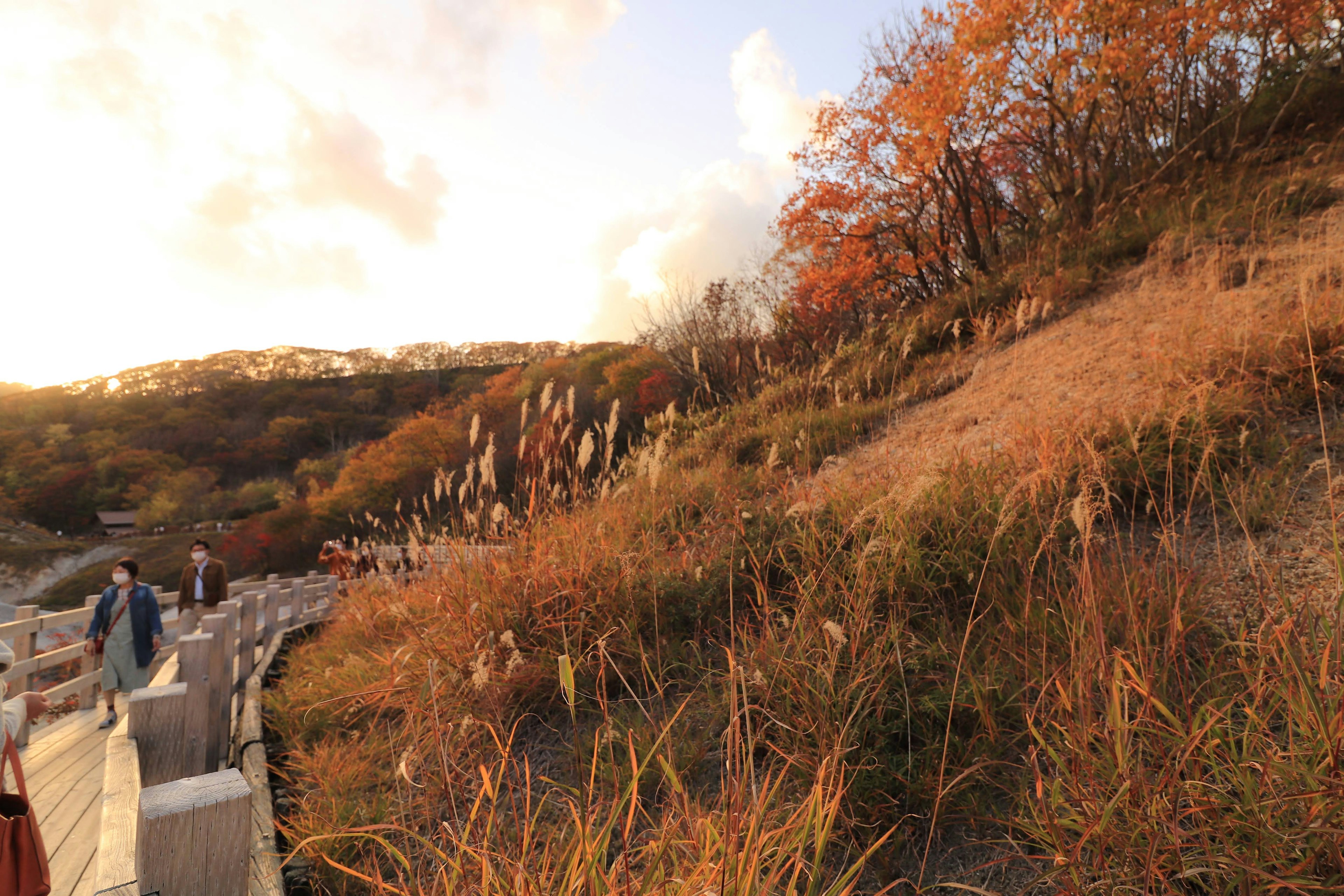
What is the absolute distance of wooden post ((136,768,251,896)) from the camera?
128cm

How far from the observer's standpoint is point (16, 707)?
1.92 meters

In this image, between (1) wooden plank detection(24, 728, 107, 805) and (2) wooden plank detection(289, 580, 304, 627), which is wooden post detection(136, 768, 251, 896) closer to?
(1) wooden plank detection(24, 728, 107, 805)

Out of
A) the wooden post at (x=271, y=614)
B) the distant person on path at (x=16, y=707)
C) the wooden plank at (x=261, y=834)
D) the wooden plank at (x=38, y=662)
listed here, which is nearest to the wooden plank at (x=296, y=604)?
the wooden post at (x=271, y=614)

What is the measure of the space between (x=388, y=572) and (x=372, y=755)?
2523mm

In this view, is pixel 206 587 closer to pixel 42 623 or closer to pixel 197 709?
pixel 42 623

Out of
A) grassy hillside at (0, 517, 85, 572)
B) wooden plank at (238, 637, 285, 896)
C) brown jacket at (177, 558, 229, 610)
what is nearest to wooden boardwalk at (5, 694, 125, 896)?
wooden plank at (238, 637, 285, 896)

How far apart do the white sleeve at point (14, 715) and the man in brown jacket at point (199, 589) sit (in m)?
6.47

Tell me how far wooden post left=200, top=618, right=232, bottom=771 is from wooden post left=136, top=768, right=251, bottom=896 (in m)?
A: 3.12

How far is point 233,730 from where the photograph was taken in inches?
193

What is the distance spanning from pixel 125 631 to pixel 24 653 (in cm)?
117

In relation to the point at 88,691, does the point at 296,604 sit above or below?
above

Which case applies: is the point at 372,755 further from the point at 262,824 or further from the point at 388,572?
the point at 388,572

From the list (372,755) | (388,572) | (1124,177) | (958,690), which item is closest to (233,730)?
(388,572)

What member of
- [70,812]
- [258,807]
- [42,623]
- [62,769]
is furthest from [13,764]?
[42,623]
